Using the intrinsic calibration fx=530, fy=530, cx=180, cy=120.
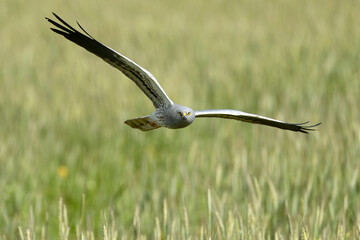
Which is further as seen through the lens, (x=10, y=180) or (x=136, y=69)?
(x=10, y=180)

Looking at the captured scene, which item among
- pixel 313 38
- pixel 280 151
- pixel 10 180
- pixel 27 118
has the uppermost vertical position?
pixel 313 38

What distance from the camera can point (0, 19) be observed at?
825 centimetres

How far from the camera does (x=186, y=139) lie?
3.79 meters

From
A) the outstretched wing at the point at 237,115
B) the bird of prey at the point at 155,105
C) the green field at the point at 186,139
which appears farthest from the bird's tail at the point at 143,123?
A: the green field at the point at 186,139

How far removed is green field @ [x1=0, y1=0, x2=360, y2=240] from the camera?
93.7 inches

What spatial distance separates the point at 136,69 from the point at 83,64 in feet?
14.3

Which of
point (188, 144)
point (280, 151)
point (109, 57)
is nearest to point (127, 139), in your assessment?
point (188, 144)

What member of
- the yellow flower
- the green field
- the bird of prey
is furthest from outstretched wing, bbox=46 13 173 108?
the yellow flower

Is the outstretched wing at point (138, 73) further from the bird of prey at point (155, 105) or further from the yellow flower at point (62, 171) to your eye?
the yellow flower at point (62, 171)

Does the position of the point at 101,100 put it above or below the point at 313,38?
below

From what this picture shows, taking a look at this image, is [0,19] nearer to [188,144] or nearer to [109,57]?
[188,144]

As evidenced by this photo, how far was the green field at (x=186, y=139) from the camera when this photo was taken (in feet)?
7.81

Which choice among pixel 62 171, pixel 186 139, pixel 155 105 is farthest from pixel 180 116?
pixel 186 139

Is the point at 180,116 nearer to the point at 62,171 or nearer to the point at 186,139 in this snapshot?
the point at 62,171
